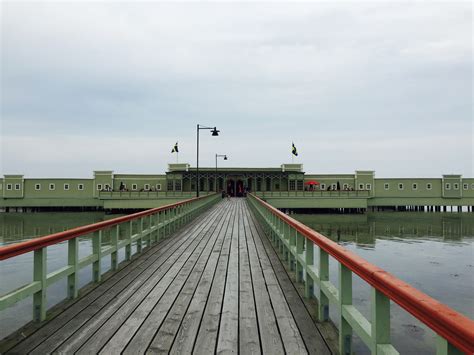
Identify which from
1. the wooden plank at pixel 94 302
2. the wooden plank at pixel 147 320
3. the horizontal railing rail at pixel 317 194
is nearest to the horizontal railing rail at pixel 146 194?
the horizontal railing rail at pixel 317 194

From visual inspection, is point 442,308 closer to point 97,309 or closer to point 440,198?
point 97,309

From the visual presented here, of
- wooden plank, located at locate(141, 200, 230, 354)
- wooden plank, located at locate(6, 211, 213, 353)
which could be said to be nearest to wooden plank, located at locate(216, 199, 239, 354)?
wooden plank, located at locate(141, 200, 230, 354)

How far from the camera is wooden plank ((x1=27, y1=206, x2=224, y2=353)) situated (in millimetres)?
3743

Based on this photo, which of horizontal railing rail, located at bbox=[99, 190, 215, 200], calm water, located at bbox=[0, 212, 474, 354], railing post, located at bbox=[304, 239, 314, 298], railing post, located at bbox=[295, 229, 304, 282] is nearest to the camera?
railing post, located at bbox=[304, 239, 314, 298]

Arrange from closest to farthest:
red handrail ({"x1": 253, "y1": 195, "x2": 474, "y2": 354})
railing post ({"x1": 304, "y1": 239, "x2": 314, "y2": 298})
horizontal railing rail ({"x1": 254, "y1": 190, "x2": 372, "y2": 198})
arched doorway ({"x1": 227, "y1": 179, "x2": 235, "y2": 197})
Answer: red handrail ({"x1": 253, "y1": 195, "x2": 474, "y2": 354}) → railing post ({"x1": 304, "y1": 239, "x2": 314, "y2": 298}) → horizontal railing rail ({"x1": 254, "y1": 190, "x2": 372, "y2": 198}) → arched doorway ({"x1": 227, "y1": 179, "x2": 235, "y2": 197})

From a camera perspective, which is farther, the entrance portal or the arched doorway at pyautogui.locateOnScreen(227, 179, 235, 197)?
the arched doorway at pyautogui.locateOnScreen(227, 179, 235, 197)

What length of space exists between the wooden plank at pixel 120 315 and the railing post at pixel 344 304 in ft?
7.82

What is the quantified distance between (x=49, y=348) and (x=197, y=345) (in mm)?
1551

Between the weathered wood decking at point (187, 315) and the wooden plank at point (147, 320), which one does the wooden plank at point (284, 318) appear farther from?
the wooden plank at point (147, 320)

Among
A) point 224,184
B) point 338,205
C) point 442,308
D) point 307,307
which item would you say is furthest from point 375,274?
point 224,184

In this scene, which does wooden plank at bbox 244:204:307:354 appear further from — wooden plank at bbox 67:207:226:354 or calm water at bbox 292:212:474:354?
calm water at bbox 292:212:474:354

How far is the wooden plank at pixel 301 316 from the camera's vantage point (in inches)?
137

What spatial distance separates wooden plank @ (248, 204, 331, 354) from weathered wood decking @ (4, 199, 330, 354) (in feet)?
0.04

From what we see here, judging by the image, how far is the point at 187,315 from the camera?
4352mm
